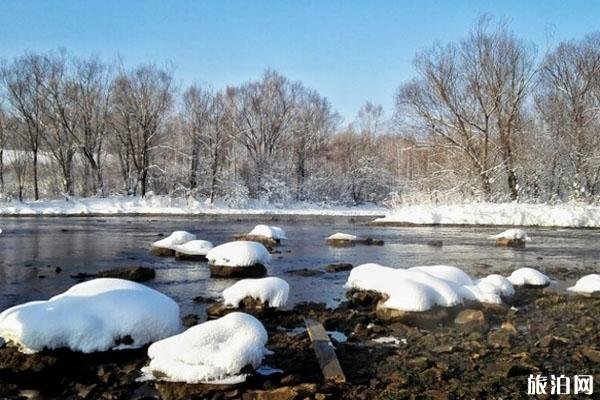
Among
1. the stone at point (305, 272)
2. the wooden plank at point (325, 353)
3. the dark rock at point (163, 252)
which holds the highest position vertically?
the dark rock at point (163, 252)

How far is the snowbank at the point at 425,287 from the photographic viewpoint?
29.0ft

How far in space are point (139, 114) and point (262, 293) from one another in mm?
40623

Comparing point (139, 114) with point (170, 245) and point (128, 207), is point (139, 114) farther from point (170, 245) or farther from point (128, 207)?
point (170, 245)

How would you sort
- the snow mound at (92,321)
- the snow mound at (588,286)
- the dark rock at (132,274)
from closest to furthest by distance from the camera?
the snow mound at (92,321), the snow mound at (588,286), the dark rock at (132,274)

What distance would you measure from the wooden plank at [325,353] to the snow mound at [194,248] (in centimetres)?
834

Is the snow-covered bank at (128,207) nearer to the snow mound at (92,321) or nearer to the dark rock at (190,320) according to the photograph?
the dark rock at (190,320)

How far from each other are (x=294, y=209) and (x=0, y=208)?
21.0 meters

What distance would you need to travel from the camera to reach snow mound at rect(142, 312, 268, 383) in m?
5.95

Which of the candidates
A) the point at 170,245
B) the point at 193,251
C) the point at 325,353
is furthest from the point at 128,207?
the point at 325,353

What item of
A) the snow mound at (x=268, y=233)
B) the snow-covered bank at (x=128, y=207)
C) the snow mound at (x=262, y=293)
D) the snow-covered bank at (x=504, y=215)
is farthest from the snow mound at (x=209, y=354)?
the snow-covered bank at (x=128, y=207)

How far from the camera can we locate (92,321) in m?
7.07

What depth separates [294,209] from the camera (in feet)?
152

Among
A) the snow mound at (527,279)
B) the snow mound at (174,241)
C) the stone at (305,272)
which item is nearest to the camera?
the snow mound at (527,279)

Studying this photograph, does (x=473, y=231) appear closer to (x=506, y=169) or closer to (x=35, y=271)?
(x=506, y=169)
